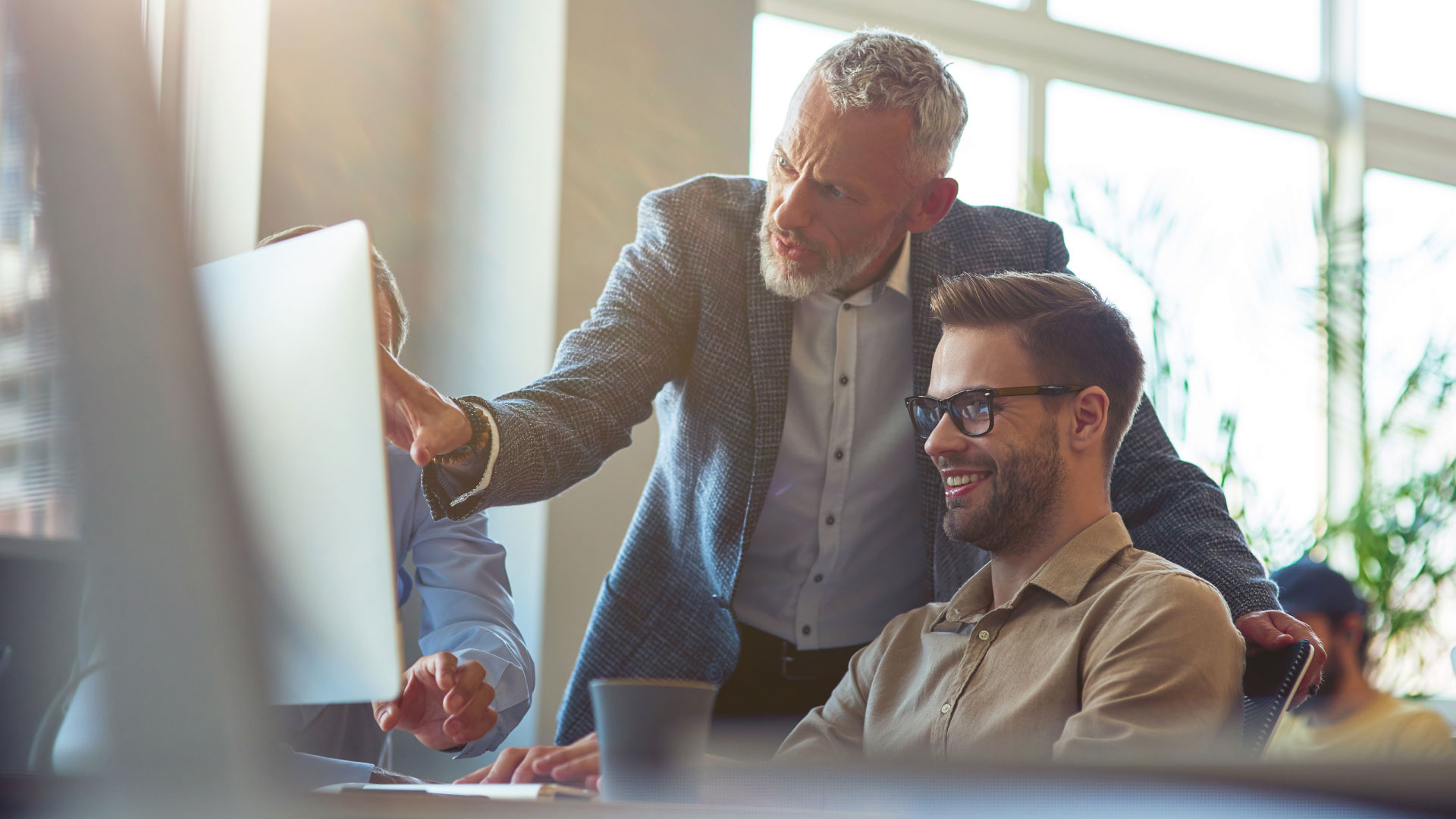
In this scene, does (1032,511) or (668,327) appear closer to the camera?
(1032,511)

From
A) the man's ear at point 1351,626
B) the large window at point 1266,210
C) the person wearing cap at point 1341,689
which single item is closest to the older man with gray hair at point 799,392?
the person wearing cap at point 1341,689

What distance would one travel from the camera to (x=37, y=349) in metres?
0.44

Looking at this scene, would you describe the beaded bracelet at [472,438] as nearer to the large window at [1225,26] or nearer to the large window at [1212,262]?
the large window at [1212,262]

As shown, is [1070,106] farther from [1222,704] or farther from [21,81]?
[21,81]

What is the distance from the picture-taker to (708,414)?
170 centimetres

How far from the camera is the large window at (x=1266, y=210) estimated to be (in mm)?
3965

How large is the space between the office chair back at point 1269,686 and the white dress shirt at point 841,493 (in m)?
0.58

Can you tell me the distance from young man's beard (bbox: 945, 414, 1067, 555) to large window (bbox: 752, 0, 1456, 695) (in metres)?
2.24

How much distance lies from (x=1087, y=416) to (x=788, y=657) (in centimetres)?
57

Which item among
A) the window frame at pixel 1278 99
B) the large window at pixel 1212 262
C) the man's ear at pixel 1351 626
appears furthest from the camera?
the window frame at pixel 1278 99

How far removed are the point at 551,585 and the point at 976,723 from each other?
164 centimetres

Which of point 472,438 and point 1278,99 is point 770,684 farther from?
point 1278,99

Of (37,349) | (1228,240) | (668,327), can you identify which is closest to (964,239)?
(668,327)

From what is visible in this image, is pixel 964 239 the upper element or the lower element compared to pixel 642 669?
upper
